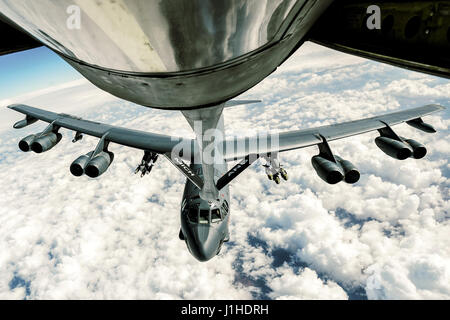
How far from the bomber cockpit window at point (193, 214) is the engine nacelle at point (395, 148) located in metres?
9.13

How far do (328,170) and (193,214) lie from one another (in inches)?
265

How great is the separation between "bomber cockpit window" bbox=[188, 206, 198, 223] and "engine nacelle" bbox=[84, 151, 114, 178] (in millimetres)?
4484

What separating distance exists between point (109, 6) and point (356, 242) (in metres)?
119

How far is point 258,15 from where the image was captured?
0.99 metres

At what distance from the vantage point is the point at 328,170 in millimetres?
8102

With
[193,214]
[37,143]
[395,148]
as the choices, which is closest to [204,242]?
[193,214]

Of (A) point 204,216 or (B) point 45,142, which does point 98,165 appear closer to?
(B) point 45,142

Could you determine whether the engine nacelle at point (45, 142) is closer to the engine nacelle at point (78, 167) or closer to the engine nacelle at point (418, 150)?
the engine nacelle at point (78, 167)

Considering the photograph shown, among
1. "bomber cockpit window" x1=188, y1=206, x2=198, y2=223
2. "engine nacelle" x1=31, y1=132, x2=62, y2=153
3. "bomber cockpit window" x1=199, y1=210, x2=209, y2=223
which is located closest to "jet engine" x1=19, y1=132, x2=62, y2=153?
"engine nacelle" x1=31, y1=132, x2=62, y2=153

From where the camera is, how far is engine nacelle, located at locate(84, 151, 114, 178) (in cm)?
891

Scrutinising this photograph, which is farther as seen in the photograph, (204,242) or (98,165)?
(204,242)

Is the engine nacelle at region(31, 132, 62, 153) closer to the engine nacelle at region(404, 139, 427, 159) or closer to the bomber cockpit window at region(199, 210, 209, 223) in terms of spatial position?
the bomber cockpit window at region(199, 210, 209, 223)

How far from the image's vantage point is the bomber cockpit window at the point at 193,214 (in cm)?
1122

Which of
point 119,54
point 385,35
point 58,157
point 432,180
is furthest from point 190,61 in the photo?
point 432,180
